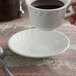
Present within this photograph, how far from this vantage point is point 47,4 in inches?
28.9

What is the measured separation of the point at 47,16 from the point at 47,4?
5 centimetres

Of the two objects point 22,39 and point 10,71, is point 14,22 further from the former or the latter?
point 10,71

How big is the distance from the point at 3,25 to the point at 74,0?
13.4 inches

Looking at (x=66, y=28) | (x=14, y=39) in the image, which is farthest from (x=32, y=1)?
(x=66, y=28)

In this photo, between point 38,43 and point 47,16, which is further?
point 38,43

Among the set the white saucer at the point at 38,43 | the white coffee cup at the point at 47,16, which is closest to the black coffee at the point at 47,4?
the white coffee cup at the point at 47,16

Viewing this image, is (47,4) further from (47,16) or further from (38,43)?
(38,43)

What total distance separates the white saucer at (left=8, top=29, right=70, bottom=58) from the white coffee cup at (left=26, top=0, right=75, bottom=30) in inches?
3.5

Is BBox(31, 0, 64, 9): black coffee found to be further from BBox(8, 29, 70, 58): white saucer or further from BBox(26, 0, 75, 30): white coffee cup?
BBox(8, 29, 70, 58): white saucer

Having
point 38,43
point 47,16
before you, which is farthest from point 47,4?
point 38,43

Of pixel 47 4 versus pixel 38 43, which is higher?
pixel 47 4

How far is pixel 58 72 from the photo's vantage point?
712 mm

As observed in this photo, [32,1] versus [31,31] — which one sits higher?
[32,1]

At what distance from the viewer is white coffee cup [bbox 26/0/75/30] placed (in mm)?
692
